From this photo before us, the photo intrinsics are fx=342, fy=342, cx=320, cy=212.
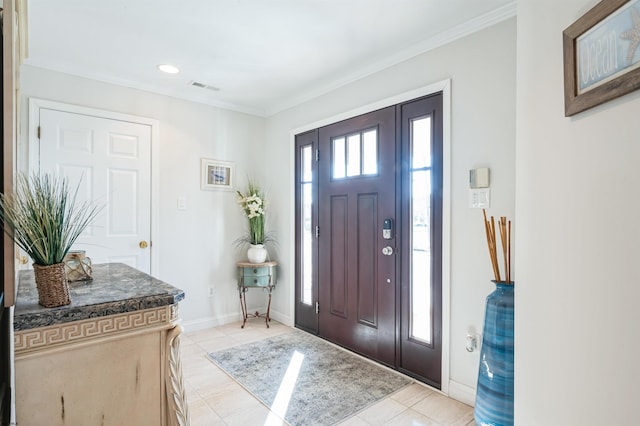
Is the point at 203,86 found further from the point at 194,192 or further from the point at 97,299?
the point at 97,299

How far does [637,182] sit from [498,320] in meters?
1.19

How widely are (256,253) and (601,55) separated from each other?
3.21 m

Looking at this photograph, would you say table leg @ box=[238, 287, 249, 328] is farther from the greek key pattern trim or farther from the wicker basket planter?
the wicker basket planter

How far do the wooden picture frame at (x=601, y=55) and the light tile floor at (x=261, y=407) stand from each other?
71.2 inches

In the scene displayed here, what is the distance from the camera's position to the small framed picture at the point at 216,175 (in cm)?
359

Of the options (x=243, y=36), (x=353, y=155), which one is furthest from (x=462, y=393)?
(x=243, y=36)

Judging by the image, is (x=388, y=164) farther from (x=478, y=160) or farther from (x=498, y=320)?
(x=498, y=320)

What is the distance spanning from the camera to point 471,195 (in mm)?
2160

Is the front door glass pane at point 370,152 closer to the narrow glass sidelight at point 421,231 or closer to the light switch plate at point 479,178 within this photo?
the narrow glass sidelight at point 421,231

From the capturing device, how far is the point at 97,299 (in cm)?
115

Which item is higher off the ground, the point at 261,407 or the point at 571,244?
the point at 571,244

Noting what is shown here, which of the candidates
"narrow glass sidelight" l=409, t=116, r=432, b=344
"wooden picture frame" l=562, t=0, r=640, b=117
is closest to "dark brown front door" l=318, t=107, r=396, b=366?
"narrow glass sidelight" l=409, t=116, r=432, b=344

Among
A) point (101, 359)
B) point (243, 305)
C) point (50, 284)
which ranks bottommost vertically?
point (243, 305)

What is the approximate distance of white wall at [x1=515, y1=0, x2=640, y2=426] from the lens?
86cm
